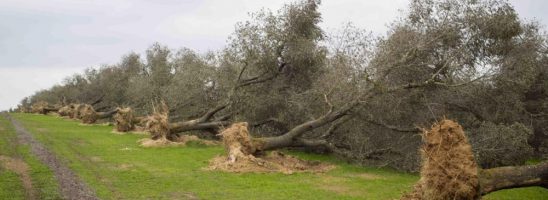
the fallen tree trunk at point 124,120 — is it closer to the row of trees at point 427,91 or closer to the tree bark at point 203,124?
the tree bark at point 203,124

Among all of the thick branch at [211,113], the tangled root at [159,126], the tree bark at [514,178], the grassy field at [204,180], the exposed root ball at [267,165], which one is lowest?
the grassy field at [204,180]

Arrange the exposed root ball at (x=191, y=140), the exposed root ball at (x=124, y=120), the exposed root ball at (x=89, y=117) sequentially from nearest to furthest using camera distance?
1. the exposed root ball at (x=191, y=140)
2. the exposed root ball at (x=124, y=120)
3. the exposed root ball at (x=89, y=117)

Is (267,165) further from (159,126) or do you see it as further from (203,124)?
(203,124)

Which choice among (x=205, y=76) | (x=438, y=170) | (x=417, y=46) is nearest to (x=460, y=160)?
(x=438, y=170)

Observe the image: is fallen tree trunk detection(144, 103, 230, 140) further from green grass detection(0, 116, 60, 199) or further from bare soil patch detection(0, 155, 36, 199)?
bare soil patch detection(0, 155, 36, 199)

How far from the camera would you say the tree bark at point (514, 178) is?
10.1m

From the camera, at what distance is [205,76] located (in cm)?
3117

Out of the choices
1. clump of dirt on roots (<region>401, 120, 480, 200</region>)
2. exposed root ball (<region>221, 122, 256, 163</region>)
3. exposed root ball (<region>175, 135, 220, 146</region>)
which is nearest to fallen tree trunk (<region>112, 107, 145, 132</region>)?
exposed root ball (<region>175, 135, 220, 146</region>)

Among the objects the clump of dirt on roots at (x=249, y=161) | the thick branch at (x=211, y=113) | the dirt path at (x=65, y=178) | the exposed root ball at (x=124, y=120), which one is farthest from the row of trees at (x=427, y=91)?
the exposed root ball at (x=124, y=120)

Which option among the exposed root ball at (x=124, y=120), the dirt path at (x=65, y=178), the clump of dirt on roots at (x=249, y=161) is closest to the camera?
the dirt path at (x=65, y=178)

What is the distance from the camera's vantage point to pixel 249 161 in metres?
17.9

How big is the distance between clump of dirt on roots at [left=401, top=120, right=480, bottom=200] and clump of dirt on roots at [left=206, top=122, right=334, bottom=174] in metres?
7.04

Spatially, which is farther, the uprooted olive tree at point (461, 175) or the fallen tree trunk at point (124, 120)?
the fallen tree trunk at point (124, 120)

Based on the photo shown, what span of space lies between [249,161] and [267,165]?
687mm
